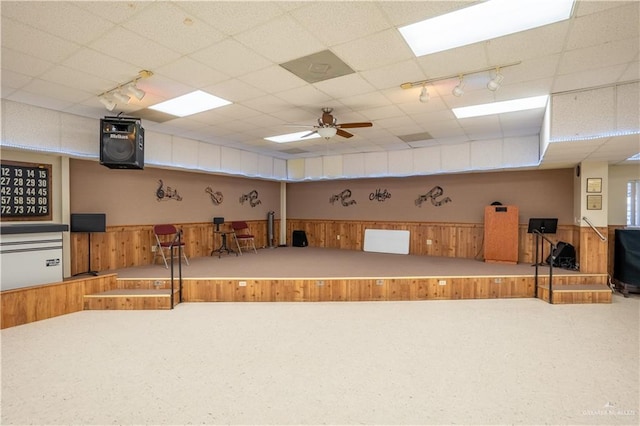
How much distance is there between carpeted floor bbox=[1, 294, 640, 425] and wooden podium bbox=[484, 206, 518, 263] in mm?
2248

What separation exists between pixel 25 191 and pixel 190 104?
292 centimetres

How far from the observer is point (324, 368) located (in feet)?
10.0

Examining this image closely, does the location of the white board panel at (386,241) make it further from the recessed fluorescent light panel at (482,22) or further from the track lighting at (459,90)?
the recessed fluorescent light panel at (482,22)

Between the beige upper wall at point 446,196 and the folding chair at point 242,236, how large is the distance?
1.86 m

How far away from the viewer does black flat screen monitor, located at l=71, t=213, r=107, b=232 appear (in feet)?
17.6

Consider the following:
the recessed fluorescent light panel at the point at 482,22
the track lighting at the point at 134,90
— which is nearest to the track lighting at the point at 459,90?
the recessed fluorescent light panel at the point at 482,22

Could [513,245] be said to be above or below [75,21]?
below

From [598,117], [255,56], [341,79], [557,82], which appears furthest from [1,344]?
[598,117]

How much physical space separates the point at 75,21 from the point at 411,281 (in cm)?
537

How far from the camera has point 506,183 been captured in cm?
743

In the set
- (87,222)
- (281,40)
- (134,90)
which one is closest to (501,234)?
(281,40)

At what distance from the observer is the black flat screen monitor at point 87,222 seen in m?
5.35

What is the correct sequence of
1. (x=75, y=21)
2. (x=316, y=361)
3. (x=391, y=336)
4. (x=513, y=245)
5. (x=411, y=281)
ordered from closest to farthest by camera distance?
(x=75, y=21) → (x=316, y=361) → (x=391, y=336) → (x=411, y=281) → (x=513, y=245)

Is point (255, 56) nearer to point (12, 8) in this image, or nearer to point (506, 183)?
point (12, 8)
